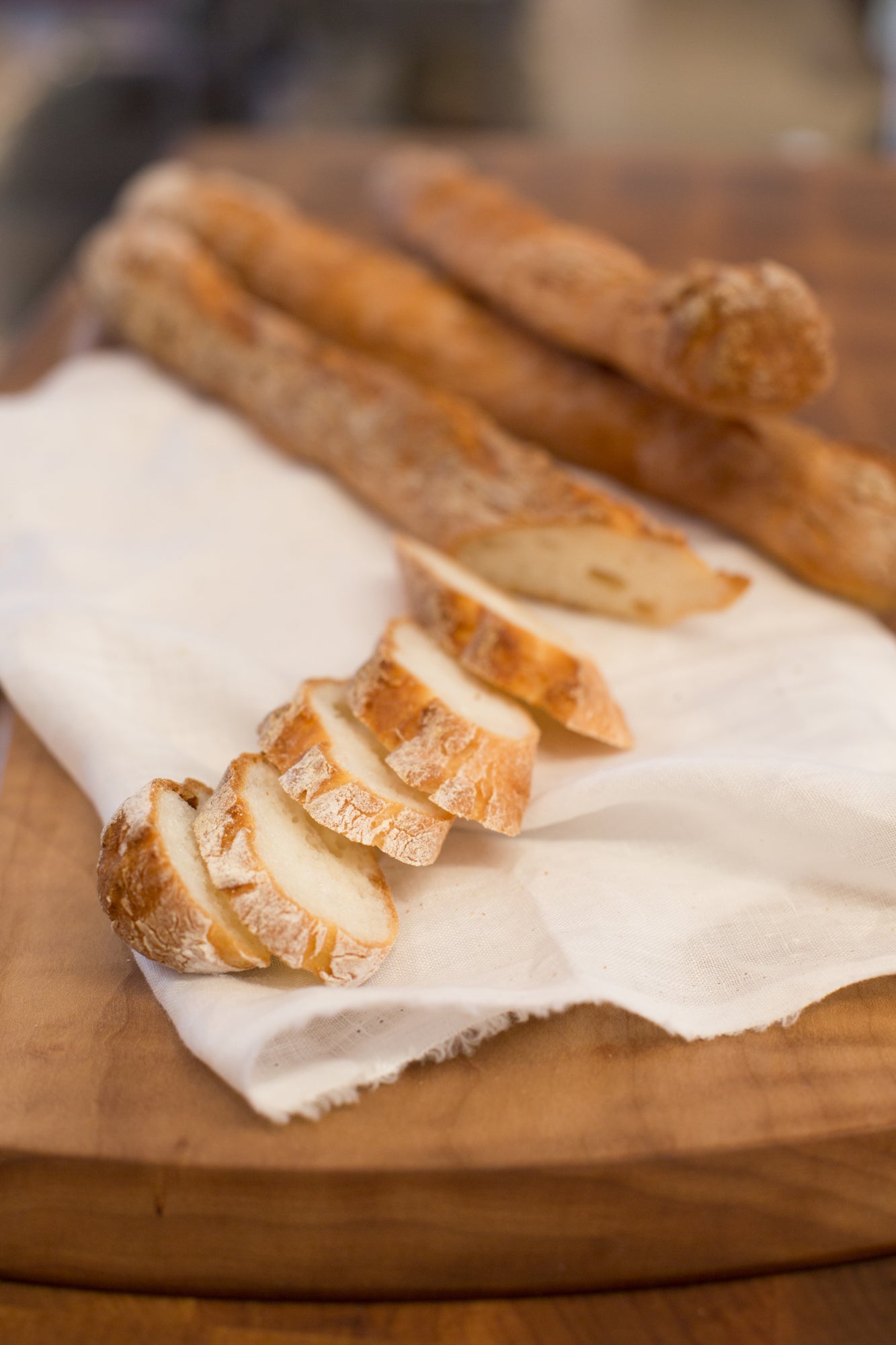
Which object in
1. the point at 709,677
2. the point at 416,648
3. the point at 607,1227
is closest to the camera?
the point at 607,1227

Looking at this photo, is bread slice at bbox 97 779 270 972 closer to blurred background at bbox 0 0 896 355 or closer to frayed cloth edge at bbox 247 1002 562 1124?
frayed cloth edge at bbox 247 1002 562 1124

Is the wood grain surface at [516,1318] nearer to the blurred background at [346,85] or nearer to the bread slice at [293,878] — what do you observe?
the bread slice at [293,878]

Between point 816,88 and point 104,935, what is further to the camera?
point 816,88

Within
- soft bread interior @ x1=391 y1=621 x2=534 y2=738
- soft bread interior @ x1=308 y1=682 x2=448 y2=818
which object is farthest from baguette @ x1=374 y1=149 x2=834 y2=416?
soft bread interior @ x1=308 y1=682 x2=448 y2=818

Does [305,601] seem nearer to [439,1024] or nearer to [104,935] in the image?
[104,935]

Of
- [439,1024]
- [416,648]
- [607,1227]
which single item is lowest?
[607,1227]

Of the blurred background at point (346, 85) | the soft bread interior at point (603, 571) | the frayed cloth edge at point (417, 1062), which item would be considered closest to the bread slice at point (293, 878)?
the frayed cloth edge at point (417, 1062)

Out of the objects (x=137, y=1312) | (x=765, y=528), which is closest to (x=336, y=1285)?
(x=137, y=1312)
